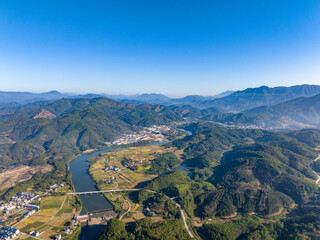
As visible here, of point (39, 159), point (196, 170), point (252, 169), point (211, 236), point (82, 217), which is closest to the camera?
point (211, 236)

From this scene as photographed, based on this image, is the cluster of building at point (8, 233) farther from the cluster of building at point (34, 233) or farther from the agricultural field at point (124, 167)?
the agricultural field at point (124, 167)

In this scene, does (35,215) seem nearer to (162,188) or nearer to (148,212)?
(148,212)

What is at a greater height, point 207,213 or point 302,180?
point 302,180

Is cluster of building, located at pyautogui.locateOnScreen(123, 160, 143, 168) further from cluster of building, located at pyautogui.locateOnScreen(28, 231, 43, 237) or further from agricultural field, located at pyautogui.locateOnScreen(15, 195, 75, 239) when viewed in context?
cluster of building, located at pyautogui.locateOnScreen(28, 231, 43, 237)

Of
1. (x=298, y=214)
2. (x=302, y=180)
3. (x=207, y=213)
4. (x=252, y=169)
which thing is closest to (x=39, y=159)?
(x=207, y=213)

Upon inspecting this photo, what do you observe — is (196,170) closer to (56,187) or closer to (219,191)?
(219,191)

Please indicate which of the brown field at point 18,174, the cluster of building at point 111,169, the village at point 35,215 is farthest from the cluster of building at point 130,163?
the brown field at point 18,174
